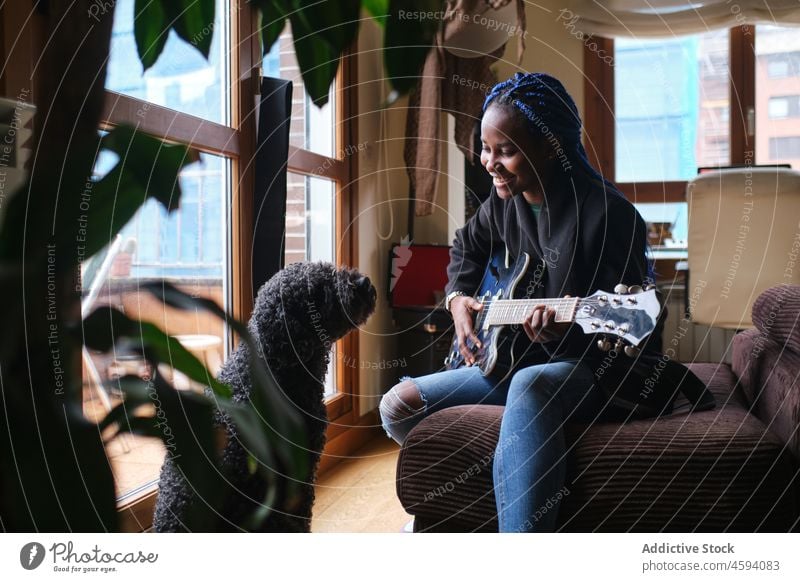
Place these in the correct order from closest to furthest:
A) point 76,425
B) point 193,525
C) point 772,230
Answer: point 76,425 < point 193,525 < point 772,230

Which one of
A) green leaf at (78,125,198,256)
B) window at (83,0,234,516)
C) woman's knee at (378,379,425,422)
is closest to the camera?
green leaf at (78,125,198,256)

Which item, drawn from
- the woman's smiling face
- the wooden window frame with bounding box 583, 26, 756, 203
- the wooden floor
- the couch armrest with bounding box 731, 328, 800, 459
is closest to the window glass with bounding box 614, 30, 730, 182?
the wooden window frame with bounding box 583, 26, 756, 203

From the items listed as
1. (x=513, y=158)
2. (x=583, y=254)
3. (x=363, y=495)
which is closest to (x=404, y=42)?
(x=513, y=158)

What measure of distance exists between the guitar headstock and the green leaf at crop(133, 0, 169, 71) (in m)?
0.51

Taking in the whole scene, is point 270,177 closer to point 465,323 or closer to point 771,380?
point 465,323

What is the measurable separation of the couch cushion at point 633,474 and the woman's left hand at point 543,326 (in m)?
0.10

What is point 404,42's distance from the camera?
558 mm

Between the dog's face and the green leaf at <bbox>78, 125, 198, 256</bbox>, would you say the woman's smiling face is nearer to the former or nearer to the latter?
the dog's face

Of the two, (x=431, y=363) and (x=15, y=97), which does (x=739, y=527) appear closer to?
(x=431, y=363)

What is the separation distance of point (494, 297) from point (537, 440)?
0.55 feet

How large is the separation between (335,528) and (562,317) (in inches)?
13.8

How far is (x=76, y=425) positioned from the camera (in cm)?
54

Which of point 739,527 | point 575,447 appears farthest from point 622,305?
point 739,527

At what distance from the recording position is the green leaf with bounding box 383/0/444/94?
557mm
